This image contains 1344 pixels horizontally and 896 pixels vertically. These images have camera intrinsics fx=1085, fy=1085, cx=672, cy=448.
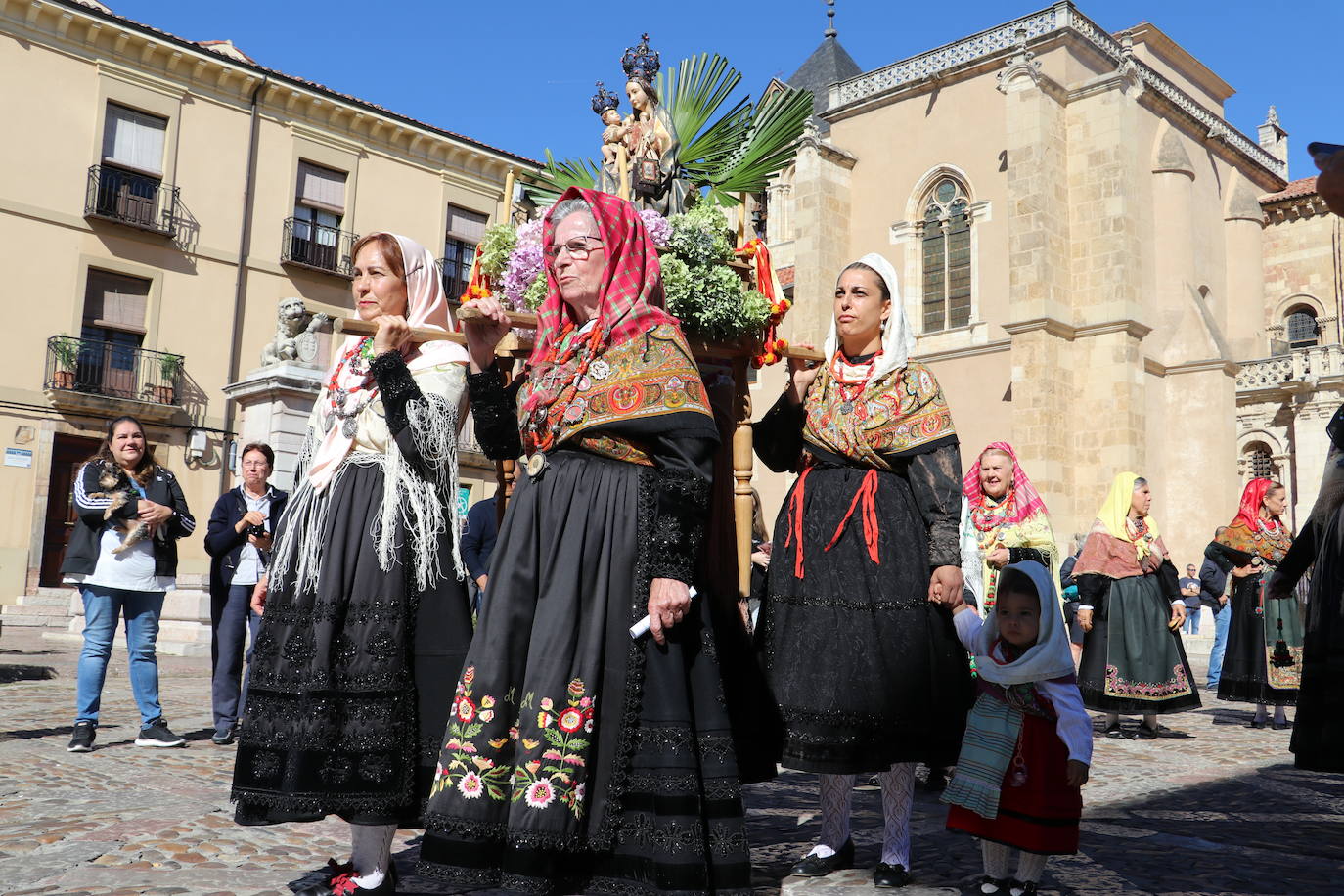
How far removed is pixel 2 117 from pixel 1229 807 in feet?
83.1

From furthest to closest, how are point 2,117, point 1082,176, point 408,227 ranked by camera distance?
1. point 408,227
2. point 1082,176
3. point 2,117

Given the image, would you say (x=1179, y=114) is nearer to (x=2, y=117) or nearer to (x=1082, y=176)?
(x=1082, y=176)

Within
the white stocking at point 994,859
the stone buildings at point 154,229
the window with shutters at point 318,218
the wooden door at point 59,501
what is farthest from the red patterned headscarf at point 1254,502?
the window with shutters at point 318,218

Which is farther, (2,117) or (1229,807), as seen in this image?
(2,117)

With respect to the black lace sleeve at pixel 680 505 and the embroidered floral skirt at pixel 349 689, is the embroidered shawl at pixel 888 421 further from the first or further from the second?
the embroidered floral skirt at pixel 349 689

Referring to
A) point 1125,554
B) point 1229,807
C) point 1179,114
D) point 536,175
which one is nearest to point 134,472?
point 536,175

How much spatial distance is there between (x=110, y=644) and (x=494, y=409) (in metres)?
4.29

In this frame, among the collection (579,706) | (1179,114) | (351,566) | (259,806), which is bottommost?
(259,806)

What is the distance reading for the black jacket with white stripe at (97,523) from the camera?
657 cm

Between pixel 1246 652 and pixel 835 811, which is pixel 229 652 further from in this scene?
pixel 1246 652

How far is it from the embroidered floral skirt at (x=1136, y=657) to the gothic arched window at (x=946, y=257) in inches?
774

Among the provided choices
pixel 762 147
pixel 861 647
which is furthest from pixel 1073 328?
pixel 861 647

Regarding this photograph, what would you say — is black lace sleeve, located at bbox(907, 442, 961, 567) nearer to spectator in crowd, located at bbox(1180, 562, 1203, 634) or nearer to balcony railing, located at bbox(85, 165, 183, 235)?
spectator in crowd, located at bbox(1180, 562, 1203, 634)

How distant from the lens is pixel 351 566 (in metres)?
3.38
